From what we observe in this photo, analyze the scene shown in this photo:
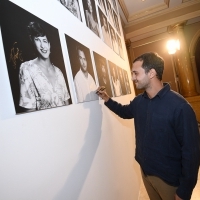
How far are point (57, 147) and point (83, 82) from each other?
1.81 ft

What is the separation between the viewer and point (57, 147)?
89 cm

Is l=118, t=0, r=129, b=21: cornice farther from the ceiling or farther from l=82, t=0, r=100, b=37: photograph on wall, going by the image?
l=82, t=0, r=100, b=37: photograph on wall

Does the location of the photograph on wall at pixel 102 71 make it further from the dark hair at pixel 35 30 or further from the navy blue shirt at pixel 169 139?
the dark hair at pixel 35 30

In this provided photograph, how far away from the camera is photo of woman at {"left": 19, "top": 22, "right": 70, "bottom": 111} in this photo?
0.73 m

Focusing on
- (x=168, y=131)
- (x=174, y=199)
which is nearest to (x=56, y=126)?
(x=168, y=131)

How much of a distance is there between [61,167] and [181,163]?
1045 mm

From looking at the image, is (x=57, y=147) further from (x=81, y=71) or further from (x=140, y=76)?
(x=140, y=76)

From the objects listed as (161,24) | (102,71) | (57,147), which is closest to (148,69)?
(102,71)

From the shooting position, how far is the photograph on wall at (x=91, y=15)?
1.60 metres

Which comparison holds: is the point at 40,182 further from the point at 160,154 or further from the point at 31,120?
the point at 160,154

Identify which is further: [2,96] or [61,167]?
[61,167]

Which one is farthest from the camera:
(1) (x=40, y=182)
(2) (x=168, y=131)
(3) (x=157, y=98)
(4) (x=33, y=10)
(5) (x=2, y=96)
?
(3) (x=157, y=98)

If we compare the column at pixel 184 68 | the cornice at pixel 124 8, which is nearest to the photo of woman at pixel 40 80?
the cornice at pixel 124 8

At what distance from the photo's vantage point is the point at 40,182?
74cm
